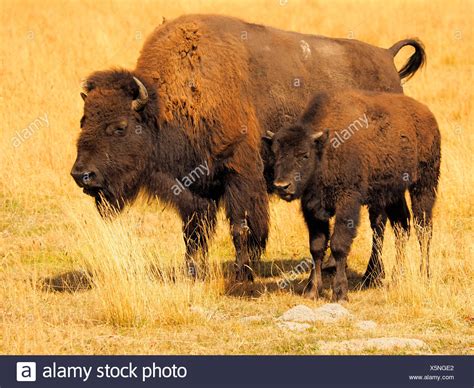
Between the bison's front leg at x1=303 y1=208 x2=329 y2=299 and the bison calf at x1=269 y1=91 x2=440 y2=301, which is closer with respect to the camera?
the bison calf at x1=269 y1=91 x2=440 y2=301

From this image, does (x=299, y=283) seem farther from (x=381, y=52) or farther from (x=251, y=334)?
(x=381, y=52)

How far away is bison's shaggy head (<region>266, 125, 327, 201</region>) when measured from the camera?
8445 millimetres

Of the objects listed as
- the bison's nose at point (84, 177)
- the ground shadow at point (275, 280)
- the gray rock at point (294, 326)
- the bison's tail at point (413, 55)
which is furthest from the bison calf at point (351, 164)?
the bison's tail at point (413, 55)

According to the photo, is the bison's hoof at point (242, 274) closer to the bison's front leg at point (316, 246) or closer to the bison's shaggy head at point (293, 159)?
the bison's front leg at point (316, 246)

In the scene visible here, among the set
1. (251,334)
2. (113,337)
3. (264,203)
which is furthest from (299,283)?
(113,337)

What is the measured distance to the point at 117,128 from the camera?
29.3 feet

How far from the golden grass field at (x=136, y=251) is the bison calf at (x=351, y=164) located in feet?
1.80

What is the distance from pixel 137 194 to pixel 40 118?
6.60 metres

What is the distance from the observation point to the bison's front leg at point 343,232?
8781 mm

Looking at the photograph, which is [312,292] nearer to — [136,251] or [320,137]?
[320,137]

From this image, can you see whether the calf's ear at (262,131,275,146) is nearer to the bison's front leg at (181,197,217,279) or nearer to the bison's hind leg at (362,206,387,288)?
the bison's front leg at (181,197,217,279)

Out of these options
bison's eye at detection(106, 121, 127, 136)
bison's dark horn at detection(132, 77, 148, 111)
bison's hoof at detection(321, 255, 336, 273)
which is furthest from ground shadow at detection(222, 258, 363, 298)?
bison's dark horn at detection(132, 77, 148, 111)

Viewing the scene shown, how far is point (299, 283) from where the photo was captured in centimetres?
966

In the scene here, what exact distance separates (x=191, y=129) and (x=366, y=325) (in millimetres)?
2789
